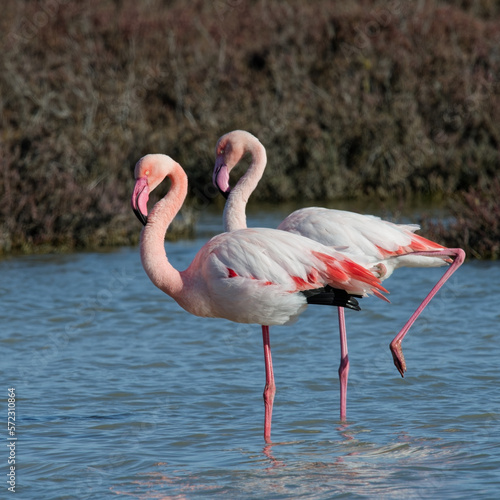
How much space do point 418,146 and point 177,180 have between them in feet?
29.4

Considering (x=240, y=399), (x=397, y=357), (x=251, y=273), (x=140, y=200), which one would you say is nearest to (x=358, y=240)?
(x=397, y=357)

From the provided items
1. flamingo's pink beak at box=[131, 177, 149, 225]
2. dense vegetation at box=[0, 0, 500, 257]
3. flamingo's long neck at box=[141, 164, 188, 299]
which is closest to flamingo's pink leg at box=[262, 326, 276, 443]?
flamingo's long neck at box=[141, 164, 188, 299]

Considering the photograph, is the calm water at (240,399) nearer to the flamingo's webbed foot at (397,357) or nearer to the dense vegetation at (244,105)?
the flamingo's webbed foot at (397,357)

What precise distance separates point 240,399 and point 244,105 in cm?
962

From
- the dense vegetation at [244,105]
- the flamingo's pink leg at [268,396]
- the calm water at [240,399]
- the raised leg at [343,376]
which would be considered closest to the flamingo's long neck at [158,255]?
the flamingo's pink leg at [268,396]

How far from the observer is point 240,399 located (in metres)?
5.56

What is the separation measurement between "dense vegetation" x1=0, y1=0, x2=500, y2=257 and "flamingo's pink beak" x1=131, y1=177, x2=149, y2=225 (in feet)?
17.8

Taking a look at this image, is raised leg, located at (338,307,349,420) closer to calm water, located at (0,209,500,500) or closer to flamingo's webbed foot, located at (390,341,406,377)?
calm water, located at (0,209,500,500)

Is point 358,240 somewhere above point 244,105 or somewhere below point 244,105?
above

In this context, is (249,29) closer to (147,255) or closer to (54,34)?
(54,34)

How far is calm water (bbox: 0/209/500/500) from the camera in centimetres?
428

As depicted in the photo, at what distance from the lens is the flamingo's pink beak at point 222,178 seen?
5.88 m

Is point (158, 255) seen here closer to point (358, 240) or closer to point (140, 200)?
point (140, 200)

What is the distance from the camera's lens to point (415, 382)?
228 inches
